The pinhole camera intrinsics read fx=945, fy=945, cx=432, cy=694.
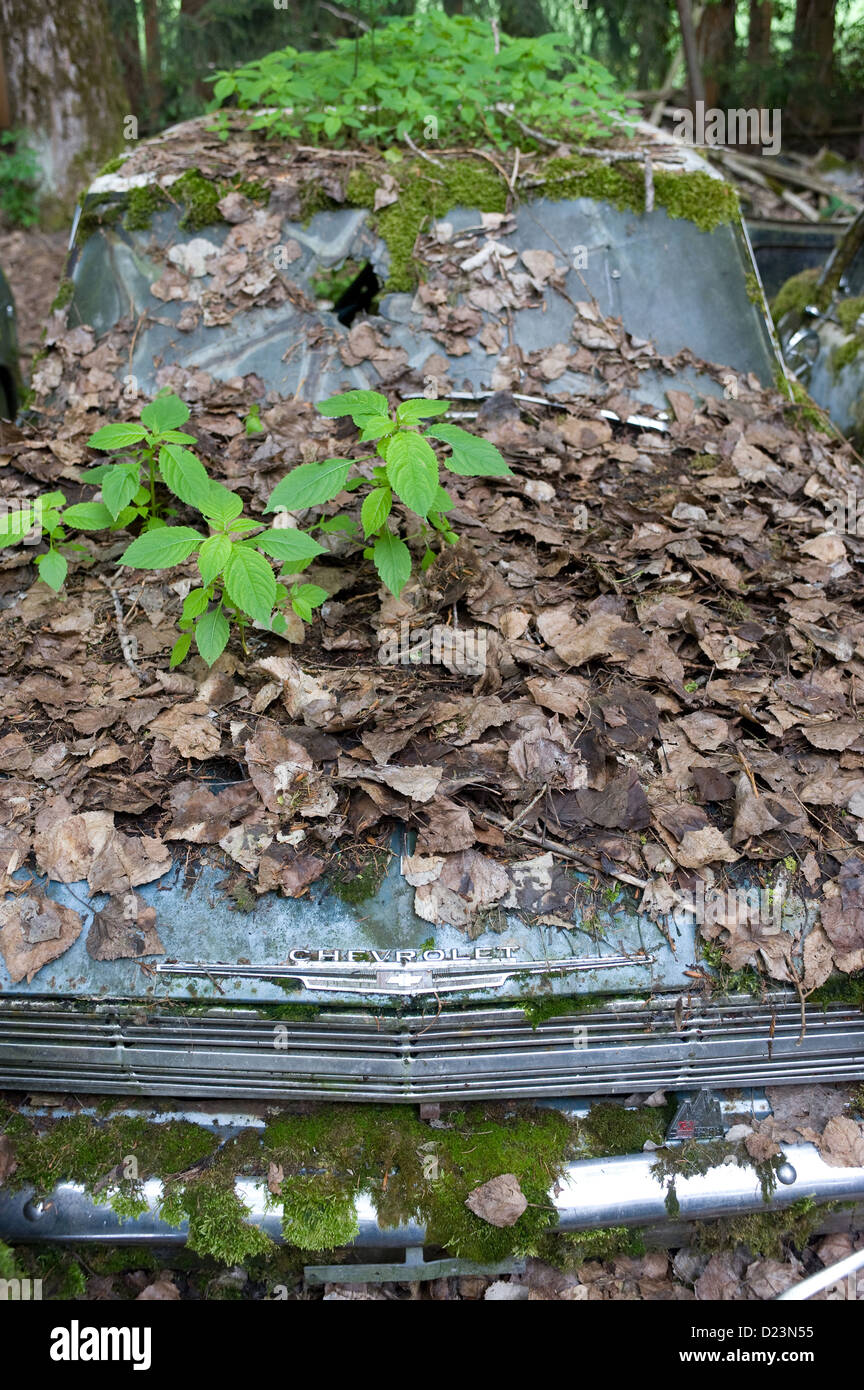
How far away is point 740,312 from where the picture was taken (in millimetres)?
3707

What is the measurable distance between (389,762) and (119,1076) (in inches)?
34.8

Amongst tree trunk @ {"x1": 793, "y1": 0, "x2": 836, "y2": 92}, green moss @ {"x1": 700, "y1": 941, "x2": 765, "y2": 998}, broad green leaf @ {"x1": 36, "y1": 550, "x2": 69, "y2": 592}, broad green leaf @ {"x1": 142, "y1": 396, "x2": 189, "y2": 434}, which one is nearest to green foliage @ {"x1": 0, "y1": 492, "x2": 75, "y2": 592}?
broad green leaf @ {"x1": 36, "y1": 550, "x2": 69, "y2": 592}

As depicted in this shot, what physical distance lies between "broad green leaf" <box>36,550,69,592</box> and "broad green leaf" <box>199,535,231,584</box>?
0.55m

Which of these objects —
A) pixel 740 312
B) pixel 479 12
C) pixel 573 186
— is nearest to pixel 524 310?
pixel 573 186

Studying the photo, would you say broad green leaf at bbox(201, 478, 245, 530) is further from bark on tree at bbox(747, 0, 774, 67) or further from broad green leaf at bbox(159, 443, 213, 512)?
bark on tree at bbox(747, 0, 774, 67)

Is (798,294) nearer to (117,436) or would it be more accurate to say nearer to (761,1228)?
(117,436)

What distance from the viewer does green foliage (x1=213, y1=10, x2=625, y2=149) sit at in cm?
391

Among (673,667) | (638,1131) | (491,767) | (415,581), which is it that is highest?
(415,581)

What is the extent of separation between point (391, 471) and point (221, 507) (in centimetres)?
48

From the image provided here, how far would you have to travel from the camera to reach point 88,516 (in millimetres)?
2857

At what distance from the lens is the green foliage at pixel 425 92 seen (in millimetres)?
3912

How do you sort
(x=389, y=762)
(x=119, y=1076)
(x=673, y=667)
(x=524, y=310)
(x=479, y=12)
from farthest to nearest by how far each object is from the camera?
(x=479, y=12)
(x=524, y=310)
(x=673, y=667)
(x=389, y=762)
(x=119, y=1076)

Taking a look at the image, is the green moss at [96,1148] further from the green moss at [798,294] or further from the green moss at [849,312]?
the green moss at [798,294]
